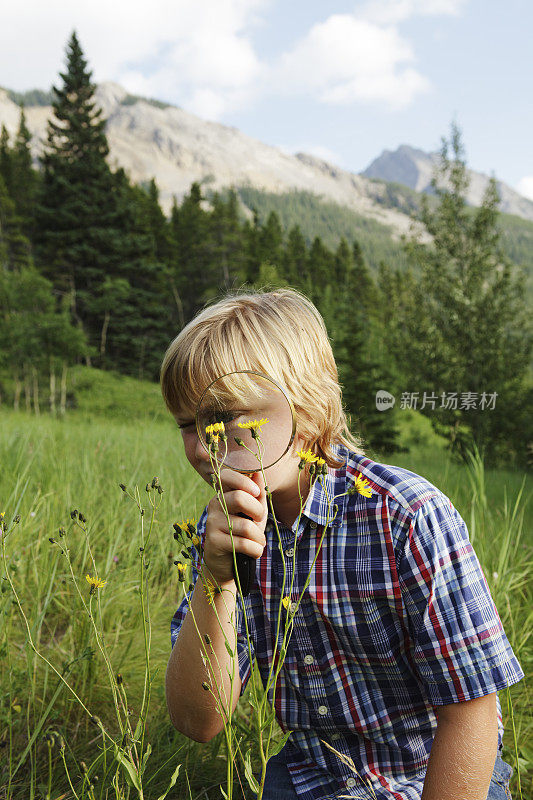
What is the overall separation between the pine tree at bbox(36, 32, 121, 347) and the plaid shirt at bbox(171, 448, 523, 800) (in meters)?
27.5

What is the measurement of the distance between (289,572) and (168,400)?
1.78 feet

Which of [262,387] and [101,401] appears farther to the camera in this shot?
[101,401]

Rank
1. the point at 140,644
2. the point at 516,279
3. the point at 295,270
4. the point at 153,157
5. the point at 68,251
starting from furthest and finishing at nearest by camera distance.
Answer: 1. the point at 153,157
2. the point at 295,270
3. the point at 68,251
4. the point at 516,279
5. the point at 140,644

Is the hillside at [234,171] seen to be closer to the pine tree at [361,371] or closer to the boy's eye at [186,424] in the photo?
the pine tree at [361,371]

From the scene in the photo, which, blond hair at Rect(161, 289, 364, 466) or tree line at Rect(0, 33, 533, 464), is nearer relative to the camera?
blond hair at Rect(161, 289, 364, 466)

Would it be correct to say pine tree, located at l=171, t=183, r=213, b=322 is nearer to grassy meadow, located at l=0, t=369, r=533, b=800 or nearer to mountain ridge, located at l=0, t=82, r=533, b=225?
grassy meadow, located at l=0, t=369, r=533, b=800

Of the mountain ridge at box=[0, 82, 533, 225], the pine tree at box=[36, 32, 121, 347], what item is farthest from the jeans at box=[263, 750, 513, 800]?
the mountain ridge at box=[0, 82, 533, 225]

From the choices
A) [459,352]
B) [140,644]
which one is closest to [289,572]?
[140,644]

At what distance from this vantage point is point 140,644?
6.97ft

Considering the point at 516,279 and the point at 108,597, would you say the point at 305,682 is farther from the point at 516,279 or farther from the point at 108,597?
the point at 516,279

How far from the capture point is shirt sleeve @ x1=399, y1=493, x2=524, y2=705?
3.59 ft

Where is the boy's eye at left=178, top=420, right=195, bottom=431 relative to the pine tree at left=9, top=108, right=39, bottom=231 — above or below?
below

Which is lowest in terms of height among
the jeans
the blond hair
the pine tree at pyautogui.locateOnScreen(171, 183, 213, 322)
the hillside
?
the jeans

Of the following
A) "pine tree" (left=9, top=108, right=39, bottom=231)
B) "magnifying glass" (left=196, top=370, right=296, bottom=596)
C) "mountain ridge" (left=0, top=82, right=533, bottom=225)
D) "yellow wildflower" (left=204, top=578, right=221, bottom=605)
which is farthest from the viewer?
"mountain ridge" (left=0, top=82, right=533, bottom=225)
